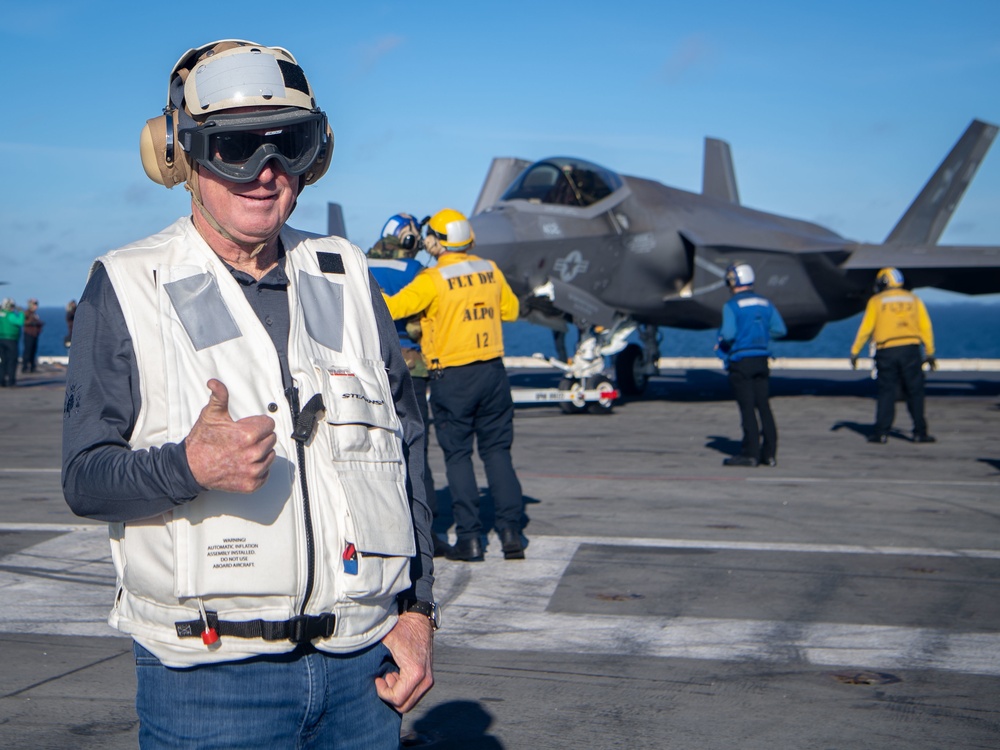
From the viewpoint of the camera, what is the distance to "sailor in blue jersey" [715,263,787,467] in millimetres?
11648

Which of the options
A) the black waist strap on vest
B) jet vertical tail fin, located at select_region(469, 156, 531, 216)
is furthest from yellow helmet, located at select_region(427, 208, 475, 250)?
jet vertical tail fin, located at select_region(469, 156, 531, 216)

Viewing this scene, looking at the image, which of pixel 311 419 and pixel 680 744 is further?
pixel 680 744

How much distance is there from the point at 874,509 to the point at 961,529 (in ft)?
3.08

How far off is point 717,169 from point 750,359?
16.2m

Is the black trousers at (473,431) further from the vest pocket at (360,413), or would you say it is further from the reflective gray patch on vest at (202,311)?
the reflective gray patch on vest at (202,311)

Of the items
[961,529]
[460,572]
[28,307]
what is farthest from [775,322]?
[28,307]

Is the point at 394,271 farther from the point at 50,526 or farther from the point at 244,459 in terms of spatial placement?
the point at 244,459

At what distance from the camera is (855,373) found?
27.1 m

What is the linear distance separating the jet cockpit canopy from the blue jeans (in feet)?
51.0

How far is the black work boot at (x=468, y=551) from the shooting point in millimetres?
7297

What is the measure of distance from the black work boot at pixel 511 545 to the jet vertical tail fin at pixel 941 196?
20214mm

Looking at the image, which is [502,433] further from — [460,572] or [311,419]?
[311,419]

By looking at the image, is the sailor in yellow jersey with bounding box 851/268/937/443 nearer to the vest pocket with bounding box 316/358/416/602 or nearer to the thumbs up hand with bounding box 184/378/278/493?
the vest pocket with bounding box 316/358/416/602

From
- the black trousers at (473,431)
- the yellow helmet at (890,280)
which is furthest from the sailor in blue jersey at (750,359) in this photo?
the black trousers at (473,431)
